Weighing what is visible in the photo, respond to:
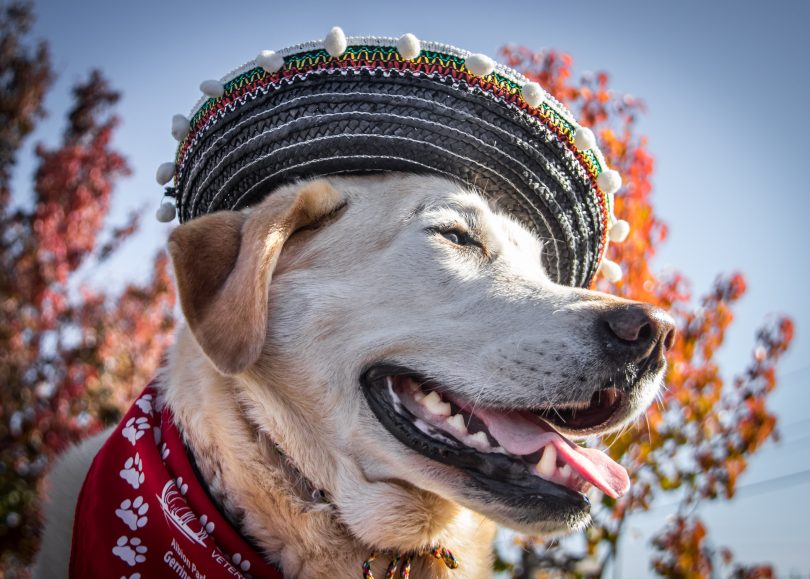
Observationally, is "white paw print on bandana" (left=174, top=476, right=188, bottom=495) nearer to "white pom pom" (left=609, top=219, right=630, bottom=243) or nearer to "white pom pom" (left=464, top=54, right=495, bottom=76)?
"white pom pom" (left=464, top=54, right=495, bottom=76)

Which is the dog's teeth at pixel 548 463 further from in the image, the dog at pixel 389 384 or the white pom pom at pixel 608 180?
the white pom pom at pixel 608 180

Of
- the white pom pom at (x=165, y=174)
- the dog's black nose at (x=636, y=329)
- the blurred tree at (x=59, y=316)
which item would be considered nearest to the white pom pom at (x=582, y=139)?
the dog's black nose at (x=636, y=329)

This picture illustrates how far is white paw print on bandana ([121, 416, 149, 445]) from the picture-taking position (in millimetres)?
2195

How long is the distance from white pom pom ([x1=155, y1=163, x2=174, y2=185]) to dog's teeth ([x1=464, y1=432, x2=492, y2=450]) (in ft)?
5.96

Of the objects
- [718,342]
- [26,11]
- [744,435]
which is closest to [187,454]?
[718,342]

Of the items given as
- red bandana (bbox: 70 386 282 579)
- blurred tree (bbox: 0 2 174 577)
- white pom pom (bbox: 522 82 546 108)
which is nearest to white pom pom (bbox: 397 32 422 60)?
white pom pom (bbox: 522 82 546 108)

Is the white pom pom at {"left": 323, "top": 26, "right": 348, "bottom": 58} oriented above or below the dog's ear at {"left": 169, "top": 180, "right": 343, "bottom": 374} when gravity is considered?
above

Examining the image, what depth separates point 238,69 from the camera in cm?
248

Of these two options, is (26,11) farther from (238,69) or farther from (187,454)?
(187,454)

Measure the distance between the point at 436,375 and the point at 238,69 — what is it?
1403 millimetres

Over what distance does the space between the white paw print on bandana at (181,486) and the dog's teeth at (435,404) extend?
2.59 ft

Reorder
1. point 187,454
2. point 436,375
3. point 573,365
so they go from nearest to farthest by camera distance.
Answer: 1. point 573,365
2. point 436,375
3. point 187,454

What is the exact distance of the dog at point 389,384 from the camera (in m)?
1.91

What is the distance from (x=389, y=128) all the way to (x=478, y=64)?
0.39 metres
